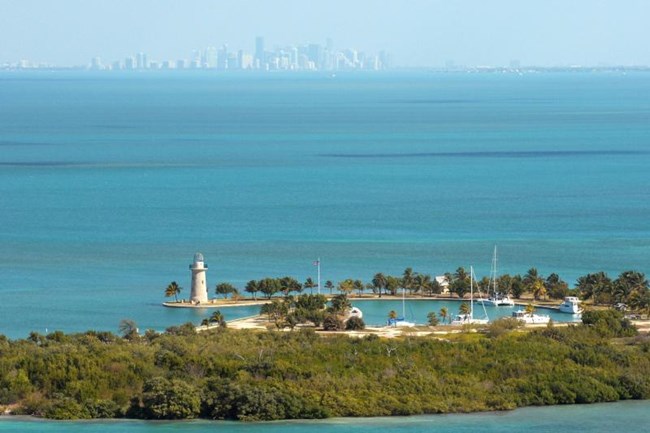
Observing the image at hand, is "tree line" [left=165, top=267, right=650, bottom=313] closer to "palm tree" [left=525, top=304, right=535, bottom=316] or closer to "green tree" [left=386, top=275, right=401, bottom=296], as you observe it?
"green tree" [left=386, top=275, right=401, bottom=296]

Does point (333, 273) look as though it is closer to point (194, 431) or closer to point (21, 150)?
point (194, 431)

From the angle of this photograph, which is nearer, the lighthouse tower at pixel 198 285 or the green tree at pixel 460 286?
the lighthouse tower at pixel 198 285

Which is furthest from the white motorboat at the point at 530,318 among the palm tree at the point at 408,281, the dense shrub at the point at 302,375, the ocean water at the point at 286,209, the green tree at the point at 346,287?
the ocean water at the point at 286,209

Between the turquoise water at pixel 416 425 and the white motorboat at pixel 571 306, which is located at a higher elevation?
the white motorboat at pixel 571 306

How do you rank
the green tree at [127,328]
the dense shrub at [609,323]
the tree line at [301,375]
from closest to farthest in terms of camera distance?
the tree line at [301,375] < the green tree at [127,328] < the dense shrub at [609,323]

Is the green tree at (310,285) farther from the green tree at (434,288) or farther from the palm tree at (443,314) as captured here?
the palm tree at (443,314)

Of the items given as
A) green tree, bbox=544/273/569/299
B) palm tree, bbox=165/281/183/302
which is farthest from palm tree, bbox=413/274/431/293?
palm tree, bbox=165/281/183/302
